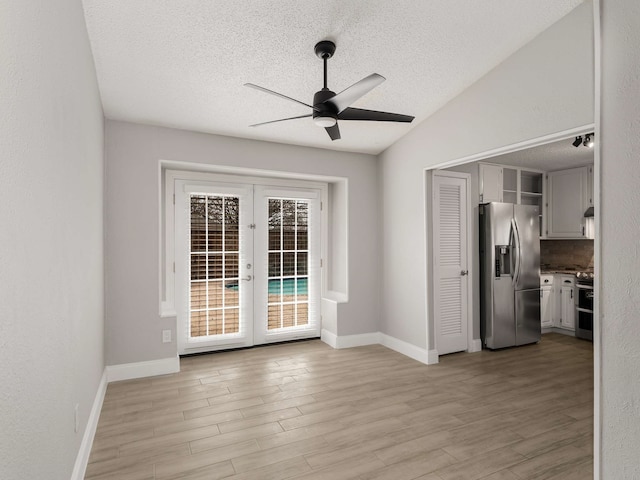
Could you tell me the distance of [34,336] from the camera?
52.3 inches

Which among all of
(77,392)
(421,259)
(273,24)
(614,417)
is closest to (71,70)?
(273,24)

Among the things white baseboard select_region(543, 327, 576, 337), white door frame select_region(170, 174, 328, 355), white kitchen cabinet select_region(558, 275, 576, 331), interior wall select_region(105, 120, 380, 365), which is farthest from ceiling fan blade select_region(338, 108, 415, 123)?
white baseboard select_region(543, 327, 576, 337)

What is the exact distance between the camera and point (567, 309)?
550 cm

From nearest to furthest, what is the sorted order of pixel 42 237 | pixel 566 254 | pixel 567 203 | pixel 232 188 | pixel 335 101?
pixel 42 237 → pixel 335 101 → pixel 232 188 → pixel 567 203 → pixel 566 254

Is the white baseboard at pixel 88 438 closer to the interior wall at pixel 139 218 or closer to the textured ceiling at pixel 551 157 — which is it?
the interior wall at pixel 139 218

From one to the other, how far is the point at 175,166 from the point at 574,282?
559cm

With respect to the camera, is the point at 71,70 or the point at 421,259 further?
the point at 421,259

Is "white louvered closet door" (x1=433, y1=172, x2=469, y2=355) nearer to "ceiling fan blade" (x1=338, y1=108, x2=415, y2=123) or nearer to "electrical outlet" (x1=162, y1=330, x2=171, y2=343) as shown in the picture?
"ceiling fan blade" (x1=338, y1=108, x2=415, y2=123)

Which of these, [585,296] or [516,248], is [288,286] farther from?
[585,296]

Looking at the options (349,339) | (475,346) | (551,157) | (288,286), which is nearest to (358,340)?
(349,339)

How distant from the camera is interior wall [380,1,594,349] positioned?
2762 millimetres

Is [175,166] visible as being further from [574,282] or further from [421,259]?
[574,282]

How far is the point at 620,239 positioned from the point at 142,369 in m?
3.99

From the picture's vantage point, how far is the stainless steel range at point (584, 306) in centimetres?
517
